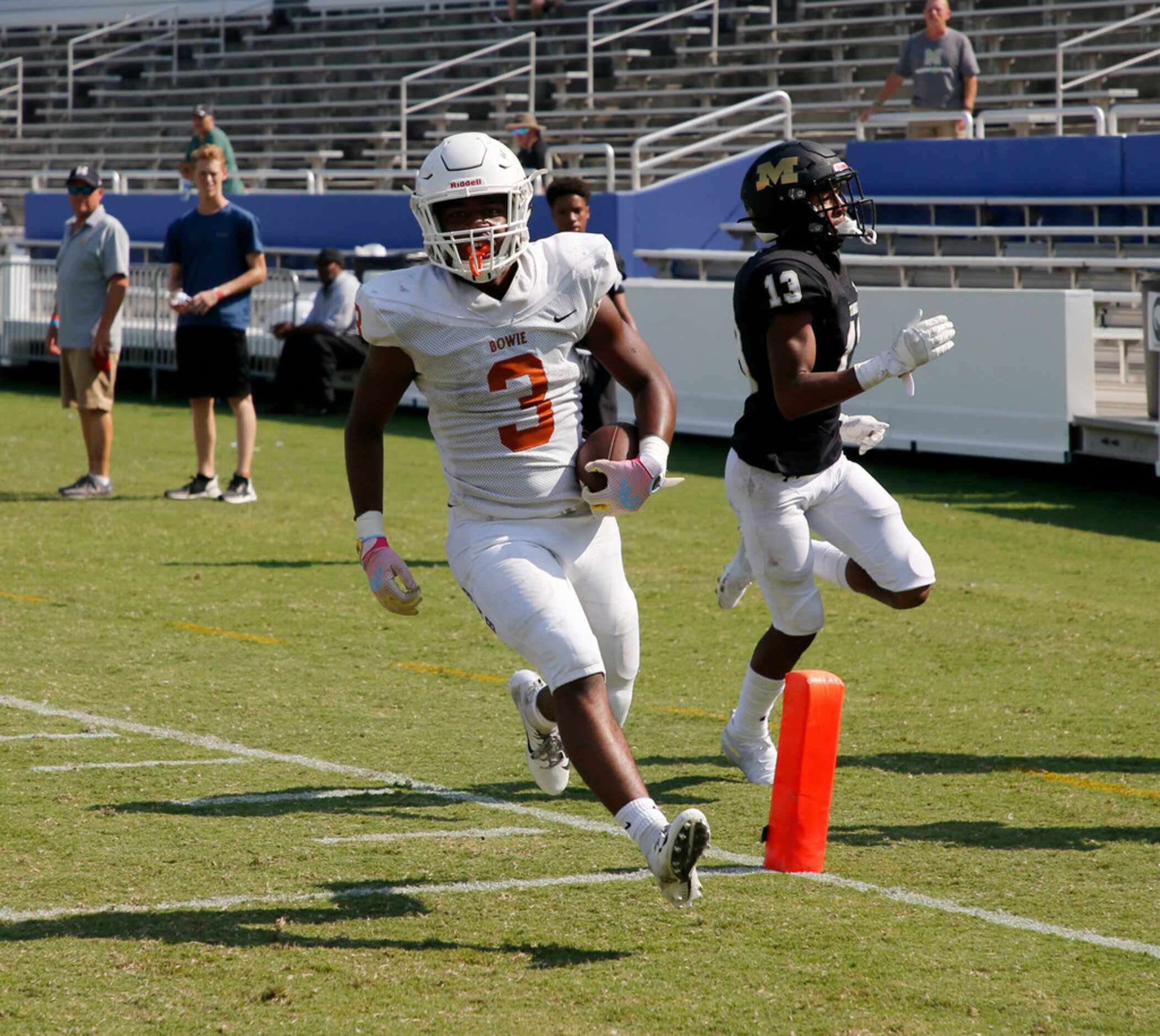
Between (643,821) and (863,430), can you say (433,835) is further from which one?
(863,430)

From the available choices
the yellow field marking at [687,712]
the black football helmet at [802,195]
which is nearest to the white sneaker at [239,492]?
the yellow field marking at [687,712]

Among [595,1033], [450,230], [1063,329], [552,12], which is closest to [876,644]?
[450,230]

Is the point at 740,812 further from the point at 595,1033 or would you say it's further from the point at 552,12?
the point at 552,12

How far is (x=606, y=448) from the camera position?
173 inches

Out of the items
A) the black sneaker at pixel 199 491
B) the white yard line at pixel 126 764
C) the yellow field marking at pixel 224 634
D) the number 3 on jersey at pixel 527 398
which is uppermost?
the number 3 on jersey at pixel 527 398

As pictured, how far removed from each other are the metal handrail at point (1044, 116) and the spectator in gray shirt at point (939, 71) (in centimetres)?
23

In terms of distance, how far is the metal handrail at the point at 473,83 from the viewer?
23.7 m

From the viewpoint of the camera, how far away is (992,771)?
5.49 meters

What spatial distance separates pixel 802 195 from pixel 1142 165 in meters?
12.3

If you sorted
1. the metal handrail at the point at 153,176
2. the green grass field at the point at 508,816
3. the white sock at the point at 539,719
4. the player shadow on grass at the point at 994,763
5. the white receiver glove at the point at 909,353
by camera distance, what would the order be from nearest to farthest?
1. the green grass field at the point at 508,816
2. the white sock at the point at 539,719
3. the white receiver glove at the point at 909,353
4. the player shadow on grass at the point at 994,763
5. the metal handrail at the point at 153,176

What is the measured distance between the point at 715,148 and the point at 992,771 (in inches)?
625

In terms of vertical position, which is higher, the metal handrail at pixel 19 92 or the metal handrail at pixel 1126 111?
the metal handrail at pixel 19 92

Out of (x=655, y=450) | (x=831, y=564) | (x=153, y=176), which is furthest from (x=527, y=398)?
(x=153, y=176)

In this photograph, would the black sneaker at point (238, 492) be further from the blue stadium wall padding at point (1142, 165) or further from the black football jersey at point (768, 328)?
the blue stadium wall padding at point (1142, 165)
